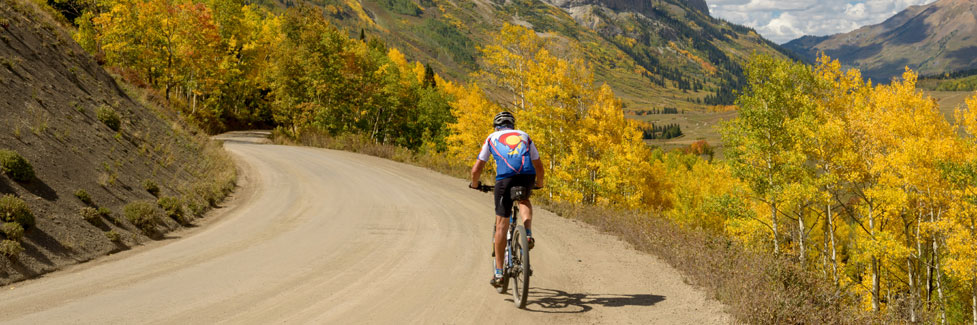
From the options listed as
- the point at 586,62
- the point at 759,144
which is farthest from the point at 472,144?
the point at 759,144

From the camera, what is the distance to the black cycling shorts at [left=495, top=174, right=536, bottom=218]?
20.3ft

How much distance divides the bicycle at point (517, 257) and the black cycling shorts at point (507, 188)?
3.0 inches

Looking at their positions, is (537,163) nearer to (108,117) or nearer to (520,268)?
(520,268)

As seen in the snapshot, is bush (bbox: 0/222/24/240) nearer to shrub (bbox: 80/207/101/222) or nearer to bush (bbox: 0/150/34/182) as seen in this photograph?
shrub (bbox: 80/207/101/222)

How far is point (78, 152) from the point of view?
1148cm

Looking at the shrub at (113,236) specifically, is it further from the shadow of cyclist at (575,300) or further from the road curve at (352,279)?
the shadow of cyclist at (575,300)

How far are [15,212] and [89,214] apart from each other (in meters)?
1.40

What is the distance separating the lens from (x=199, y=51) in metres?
36.4

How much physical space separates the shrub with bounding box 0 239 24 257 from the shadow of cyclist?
7435 millimetres

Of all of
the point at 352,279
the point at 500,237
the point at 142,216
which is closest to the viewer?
the point at 500,237

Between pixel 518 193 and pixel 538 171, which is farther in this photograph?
pixel 538 171

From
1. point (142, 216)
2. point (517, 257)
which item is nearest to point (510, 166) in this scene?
point (517, 257)

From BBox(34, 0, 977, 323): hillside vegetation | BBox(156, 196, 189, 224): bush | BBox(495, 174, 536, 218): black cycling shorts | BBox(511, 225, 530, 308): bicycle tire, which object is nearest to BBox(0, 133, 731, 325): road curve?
BBox(511, 225, 530, 308): bicycle tire

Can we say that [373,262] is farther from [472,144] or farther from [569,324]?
[472,144]
